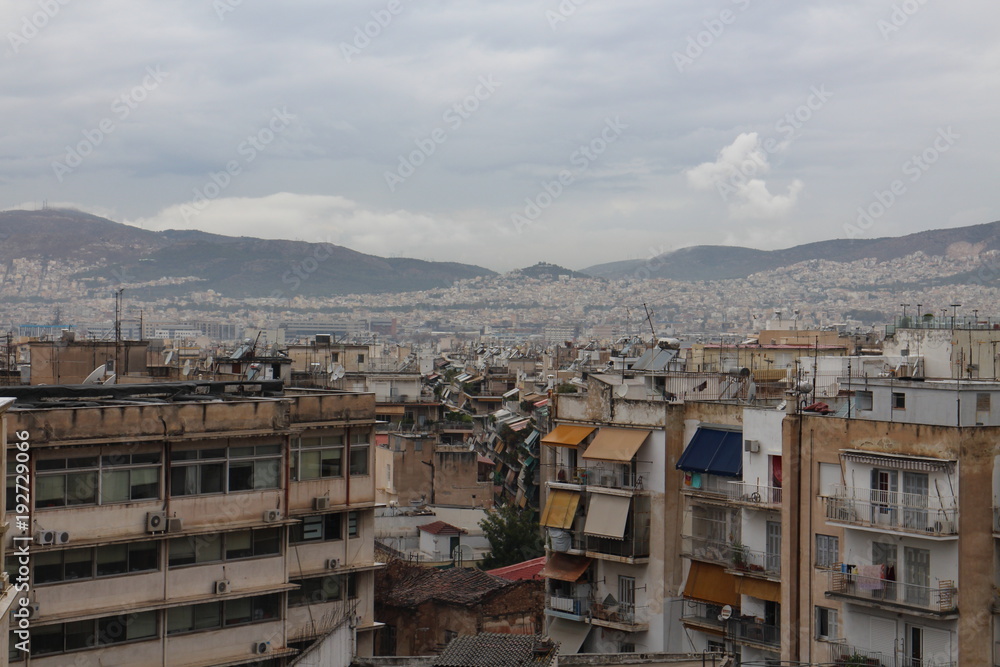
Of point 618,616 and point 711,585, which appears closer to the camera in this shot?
point 711,585

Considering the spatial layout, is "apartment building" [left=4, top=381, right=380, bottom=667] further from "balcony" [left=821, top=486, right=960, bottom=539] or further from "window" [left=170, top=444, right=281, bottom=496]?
"balcony" [left=821, top=486, right=960, bottom=539]

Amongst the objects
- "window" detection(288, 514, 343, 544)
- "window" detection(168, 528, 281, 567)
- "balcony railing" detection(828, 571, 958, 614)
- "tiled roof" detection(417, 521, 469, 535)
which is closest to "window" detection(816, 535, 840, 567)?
"balcony railing" detection(828, 571, 958, 614)

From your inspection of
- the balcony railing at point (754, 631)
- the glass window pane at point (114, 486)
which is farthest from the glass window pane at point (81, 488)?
the balcony railing at point (754, 631)

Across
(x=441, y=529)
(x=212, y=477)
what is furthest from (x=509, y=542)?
(x=212, y=477)

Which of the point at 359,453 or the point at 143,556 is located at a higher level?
the point at 359,453

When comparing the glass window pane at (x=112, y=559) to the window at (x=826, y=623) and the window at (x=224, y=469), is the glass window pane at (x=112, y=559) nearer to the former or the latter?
the window at (x=224, y=469)

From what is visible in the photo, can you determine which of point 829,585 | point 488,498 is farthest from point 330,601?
point 488,498

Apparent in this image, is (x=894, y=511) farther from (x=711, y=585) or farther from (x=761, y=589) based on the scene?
(x=711, y=585)

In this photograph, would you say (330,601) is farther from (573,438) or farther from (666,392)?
(666,392)
